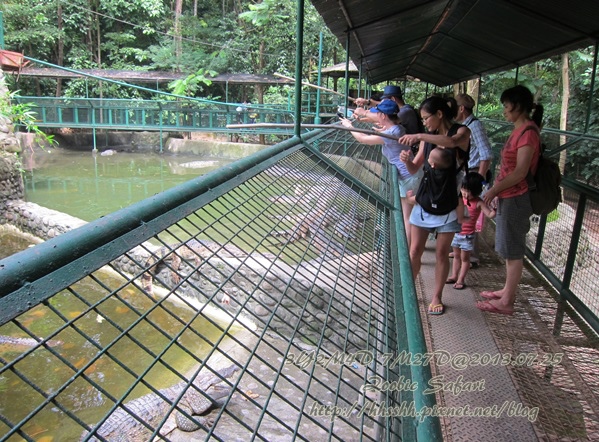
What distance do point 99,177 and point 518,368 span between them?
47.2 feet

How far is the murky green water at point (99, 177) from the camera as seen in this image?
39.3 ft

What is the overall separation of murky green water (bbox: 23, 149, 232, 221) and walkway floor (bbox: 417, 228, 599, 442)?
9.47m

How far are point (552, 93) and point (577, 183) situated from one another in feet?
37.1

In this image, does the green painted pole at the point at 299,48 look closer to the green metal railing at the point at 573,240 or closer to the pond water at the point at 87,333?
the pond water at the point at 87,333

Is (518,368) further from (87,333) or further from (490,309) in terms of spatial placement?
(87,333)

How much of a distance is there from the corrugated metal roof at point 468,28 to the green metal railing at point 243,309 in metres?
1.04

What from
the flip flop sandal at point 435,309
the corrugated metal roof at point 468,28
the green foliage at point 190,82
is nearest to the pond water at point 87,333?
the flip flop sandal at point 435,309

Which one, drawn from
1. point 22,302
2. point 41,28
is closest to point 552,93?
point 22,302

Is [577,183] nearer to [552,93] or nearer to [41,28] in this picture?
[552,93]

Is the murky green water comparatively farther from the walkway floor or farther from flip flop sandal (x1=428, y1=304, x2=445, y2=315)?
the walkway floor

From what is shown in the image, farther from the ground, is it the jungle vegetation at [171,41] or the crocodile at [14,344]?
the jungle vegetation at [171,41]

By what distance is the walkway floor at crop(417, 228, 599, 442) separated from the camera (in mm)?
1988

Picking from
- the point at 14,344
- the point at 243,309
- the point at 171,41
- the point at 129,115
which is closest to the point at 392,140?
the point at 243,309

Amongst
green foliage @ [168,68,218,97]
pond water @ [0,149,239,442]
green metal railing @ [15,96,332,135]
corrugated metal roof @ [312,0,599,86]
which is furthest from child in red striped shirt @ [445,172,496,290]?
green foliage @ [168,68,218,97]
